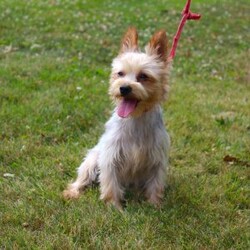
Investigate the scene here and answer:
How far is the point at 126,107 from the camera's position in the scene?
5074 mm

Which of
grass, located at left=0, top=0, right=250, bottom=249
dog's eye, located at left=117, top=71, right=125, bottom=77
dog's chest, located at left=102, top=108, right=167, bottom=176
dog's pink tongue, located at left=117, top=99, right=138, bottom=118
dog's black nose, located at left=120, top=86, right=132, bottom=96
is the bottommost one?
grass, located at left=0, top=0, right=250, bottom=249

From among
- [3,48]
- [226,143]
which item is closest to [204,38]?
[3,48]

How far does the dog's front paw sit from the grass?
9cm

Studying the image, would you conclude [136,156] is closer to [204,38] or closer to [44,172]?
[44,172]

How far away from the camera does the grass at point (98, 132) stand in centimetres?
471

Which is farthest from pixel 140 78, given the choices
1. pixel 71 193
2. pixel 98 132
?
pixel 98 132

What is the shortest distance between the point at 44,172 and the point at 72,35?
23.4 feet

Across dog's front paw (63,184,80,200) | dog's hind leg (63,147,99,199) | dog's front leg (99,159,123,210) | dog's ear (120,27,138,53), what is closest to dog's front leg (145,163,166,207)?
dog's front leg (99,159,123,210)

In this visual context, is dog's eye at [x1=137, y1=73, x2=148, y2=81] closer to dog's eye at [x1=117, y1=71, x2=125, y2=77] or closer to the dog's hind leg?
dog's eye at [x1=117, y1=71, x2=125, y2=77]

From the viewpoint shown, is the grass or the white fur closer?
the grass

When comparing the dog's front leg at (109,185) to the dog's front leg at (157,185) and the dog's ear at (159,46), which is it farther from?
the dog's ear at (159,46)

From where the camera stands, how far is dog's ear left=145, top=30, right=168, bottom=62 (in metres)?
5.17

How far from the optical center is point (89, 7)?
16109 mm

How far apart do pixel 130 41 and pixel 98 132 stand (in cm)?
224
